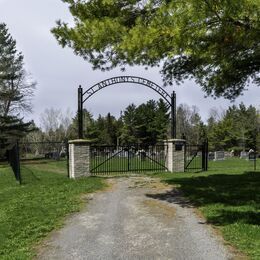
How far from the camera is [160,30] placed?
845 cm

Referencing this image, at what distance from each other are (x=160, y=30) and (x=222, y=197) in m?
5.05

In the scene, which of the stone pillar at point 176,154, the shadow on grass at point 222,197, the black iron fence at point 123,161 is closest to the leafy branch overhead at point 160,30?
the shadow on grass at point 222,197

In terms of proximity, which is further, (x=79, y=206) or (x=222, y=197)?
(x=222, y=197)

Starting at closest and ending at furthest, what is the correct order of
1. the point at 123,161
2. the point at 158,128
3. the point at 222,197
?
1. the point at 222,197
2. the point at 123,161
3. the point at 158,128

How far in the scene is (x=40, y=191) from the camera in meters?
13.7

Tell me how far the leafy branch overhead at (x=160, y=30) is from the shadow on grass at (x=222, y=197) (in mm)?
3329

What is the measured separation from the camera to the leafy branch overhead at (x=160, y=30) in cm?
805

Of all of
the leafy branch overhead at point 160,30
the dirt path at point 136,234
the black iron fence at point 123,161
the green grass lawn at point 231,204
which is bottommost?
the dirt path at point 136,234

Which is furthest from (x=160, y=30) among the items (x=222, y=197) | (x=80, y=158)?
(x=80, y=158)

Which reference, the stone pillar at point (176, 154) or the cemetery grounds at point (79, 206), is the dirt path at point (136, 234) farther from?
the stone pillar at point (176, 154)

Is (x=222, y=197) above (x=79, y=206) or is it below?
above

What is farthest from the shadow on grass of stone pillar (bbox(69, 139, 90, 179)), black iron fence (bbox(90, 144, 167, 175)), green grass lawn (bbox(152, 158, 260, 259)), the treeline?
the treeline

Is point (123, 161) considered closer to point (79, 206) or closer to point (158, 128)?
point (79, 206)

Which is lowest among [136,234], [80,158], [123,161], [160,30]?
[136,234]
